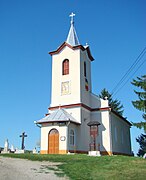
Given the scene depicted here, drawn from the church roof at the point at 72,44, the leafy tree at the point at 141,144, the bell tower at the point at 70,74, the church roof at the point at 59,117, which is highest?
the church roof at the point at 72,44

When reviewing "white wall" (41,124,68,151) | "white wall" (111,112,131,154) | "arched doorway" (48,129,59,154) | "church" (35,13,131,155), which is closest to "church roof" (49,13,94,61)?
"church" (35,13,131,155)

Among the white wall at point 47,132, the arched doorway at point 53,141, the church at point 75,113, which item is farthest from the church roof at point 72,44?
the arched doorway at point 53,141

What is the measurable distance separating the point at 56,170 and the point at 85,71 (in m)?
17.9

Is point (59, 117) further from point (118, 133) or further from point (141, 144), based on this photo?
point (141, 144)

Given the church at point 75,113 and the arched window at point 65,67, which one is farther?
the arched window at point 65,67

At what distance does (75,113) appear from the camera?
24.9 m

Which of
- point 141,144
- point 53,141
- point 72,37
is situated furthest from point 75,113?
point 141,144

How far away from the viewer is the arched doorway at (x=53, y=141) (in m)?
22.6

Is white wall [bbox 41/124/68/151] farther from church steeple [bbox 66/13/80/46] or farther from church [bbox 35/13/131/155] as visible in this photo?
church steeple [bbox 66/13/80/46]

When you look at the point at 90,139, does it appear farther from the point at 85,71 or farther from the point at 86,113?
the point at 85,71

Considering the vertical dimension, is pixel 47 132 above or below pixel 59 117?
below

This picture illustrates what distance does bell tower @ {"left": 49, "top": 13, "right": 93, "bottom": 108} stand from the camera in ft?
84.9

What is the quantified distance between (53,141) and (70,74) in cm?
786

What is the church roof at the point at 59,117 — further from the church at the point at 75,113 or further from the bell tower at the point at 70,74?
the bell tower at the point at 70,74
